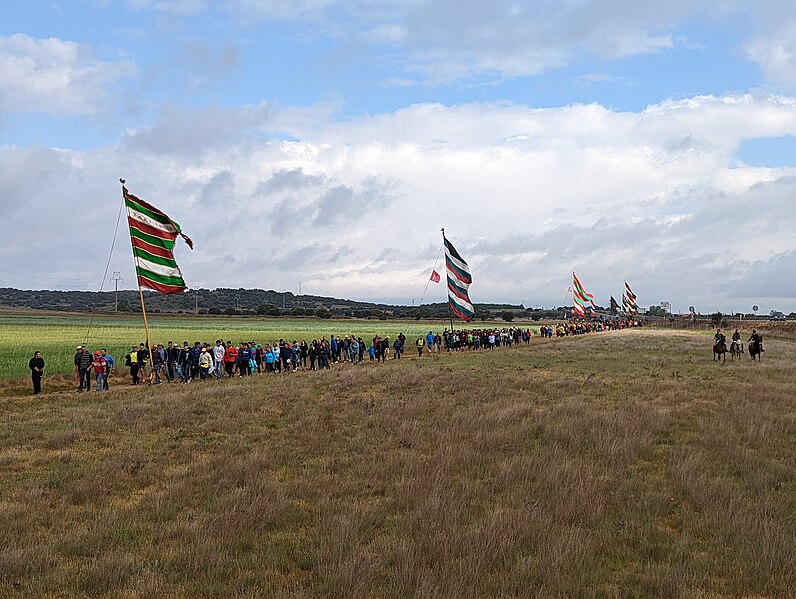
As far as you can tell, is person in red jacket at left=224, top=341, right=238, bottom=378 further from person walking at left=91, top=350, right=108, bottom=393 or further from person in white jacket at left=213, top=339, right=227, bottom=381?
person walking at left=91, top=350, right=108, bottom=393

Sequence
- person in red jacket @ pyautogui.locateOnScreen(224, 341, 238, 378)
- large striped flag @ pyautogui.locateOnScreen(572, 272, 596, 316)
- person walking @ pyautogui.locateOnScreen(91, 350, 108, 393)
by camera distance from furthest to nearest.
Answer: large striped flag @ pyautogui.locateOnScreen(572, 272, 596, 316), person in red jacket @ pyautogui.locateOnScreen(224, 341, 238, 378), person walking @ pyautogui.locateOnScreen(91, 350, 108, 393)

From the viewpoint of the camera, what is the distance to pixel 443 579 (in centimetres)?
629

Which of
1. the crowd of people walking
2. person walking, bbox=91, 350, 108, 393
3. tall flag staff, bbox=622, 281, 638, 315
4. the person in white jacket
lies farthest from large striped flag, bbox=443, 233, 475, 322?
tall flag staff, bbox=622, 281, 638, 315

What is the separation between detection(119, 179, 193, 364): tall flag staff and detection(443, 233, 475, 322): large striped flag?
13.1 metres

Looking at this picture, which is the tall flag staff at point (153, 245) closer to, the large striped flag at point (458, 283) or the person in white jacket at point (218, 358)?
the person in white jacket at point (218, 358)

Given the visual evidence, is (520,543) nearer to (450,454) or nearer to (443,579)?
(443,579)

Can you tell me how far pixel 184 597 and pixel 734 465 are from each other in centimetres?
882

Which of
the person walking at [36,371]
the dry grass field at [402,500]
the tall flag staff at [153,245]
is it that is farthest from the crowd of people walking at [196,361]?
the dry grass field at [402,500]

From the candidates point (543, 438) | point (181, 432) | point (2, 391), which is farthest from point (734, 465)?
point (2, 391)

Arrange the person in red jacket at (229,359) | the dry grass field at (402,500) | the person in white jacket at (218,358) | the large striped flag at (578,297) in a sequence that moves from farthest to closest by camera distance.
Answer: the large striped flag at (578,297)
the person in red jacket at (229,359)
the person in white jacket at (218,358)
the dry grass field at (402,500)

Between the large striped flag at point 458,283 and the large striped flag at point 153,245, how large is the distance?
13127mm

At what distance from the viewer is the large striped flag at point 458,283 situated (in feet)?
102

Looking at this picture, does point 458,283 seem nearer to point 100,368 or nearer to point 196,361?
point 196,361

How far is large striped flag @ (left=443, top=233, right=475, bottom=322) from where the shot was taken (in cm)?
3095
